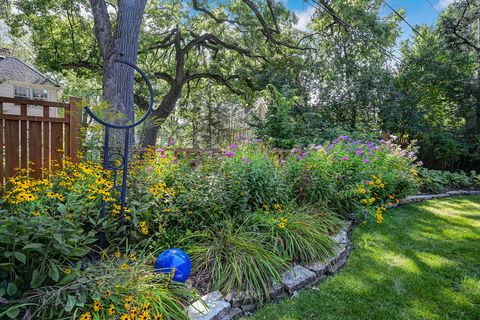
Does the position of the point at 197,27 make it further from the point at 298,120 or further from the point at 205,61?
the point at 298,120

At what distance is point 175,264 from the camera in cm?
189

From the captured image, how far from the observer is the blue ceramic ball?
1.88 meters

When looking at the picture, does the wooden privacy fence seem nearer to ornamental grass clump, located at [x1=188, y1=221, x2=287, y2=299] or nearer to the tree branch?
ornamental grass clump, located at [x1=188, y1=221, x2=287, y2=299]

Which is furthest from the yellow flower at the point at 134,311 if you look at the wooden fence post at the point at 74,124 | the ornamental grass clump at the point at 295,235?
the wooden fence post at the point at 74,124

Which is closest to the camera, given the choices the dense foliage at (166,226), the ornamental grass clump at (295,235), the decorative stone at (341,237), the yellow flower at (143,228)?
the dense foliage at (166,226)

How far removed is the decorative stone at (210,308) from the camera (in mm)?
1687

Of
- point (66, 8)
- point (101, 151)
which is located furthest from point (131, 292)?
point (66, 8)

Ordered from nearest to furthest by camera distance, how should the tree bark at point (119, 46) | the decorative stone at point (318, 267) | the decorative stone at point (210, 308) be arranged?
the decorative stone at point (210, 308) → the decorative stone at point (318, 267) → the tree bark at point (119, 46)

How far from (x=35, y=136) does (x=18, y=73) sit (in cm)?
1236

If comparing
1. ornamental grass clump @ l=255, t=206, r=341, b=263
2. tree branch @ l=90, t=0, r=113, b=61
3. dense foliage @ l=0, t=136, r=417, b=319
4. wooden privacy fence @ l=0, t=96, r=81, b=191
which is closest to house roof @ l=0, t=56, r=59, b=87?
tree branch @ l=90, t=0, r=113, b=61

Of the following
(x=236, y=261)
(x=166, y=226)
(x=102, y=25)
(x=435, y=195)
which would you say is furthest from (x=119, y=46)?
(x=435, y=195)

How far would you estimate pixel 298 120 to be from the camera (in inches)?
324

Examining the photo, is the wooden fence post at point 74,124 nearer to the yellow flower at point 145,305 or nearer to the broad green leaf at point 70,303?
the broad green leaf at point 70,303

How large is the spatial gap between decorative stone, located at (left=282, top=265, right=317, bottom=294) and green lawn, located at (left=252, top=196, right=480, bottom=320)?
69 mm
